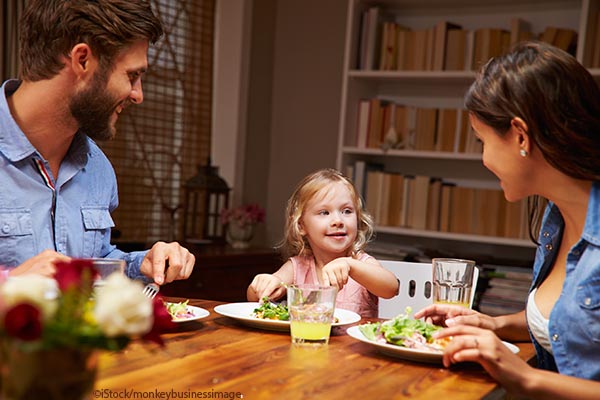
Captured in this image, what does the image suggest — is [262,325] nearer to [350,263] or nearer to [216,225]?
[350,263]

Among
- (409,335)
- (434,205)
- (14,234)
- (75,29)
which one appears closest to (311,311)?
(409,335)

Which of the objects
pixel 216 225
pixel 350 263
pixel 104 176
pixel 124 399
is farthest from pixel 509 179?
pixel 216 225

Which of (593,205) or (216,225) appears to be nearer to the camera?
(593,205)

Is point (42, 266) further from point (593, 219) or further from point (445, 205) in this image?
point (445, 205)

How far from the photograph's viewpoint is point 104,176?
210 centimetres

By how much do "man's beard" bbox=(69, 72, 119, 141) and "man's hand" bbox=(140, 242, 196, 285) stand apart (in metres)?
0.44

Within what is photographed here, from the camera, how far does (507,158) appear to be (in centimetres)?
→ 146

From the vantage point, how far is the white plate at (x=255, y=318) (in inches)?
61.0

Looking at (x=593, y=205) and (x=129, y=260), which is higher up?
(x=593, y=205)

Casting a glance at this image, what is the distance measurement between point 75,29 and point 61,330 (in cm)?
134

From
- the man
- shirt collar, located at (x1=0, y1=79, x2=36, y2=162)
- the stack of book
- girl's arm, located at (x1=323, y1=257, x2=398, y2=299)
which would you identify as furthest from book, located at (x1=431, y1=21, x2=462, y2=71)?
shirt collar, located at (x1=0, y1=79, x2=36, y2=162)

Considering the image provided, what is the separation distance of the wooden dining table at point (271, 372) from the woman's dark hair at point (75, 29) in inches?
32.6

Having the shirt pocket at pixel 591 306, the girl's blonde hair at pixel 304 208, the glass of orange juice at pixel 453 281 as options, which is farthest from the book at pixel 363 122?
the shirt pocket at pixel 591 306

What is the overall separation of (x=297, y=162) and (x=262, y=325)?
9.03 feet
